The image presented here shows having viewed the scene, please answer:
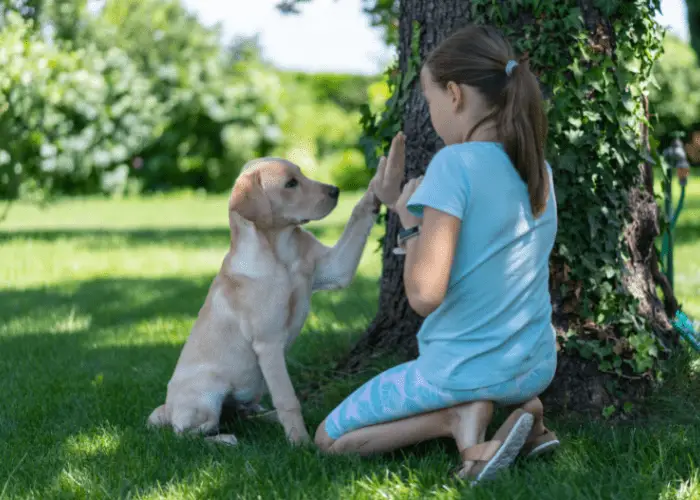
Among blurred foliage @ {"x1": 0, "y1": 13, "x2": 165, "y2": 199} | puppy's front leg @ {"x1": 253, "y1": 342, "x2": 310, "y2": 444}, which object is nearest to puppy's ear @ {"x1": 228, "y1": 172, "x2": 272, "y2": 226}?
puppy's front leg @ {"x1": 253, "y1": 342, "x2": 310, "y2": 444}

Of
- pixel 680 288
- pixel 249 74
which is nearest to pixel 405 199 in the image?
pixel 680 288

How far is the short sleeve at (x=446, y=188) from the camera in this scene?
2885 millimetres

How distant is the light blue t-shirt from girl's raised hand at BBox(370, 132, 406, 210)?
465 mm

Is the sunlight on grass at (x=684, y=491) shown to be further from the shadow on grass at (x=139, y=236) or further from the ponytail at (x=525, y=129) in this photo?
the shadow on grass at (x=139, y=236)

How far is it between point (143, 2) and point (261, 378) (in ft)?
68.8

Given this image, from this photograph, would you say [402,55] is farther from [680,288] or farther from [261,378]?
[680,288]

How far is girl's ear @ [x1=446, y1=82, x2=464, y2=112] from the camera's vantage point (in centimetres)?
300

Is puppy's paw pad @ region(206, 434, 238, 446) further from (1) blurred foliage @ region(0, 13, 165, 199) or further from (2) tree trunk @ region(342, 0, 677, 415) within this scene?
(1) blurred foliage @ region(0, 13, 165, 199)

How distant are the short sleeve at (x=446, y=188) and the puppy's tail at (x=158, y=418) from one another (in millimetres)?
1646

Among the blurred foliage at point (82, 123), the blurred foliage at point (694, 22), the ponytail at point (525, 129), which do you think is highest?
the blurred foliage at point (694, 22)

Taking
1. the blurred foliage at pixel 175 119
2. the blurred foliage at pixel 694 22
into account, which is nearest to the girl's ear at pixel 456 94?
the blurred foliage at pixel 694 22

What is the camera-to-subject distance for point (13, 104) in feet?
37.0

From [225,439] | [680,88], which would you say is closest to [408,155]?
[225,439]

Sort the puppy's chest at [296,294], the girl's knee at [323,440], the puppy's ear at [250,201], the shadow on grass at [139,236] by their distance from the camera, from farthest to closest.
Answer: the shadow on grass at [139,236] < the puppy's chest at [296,294] < the puppy's ear at [250,201] < the girl's knee at [323,440]
